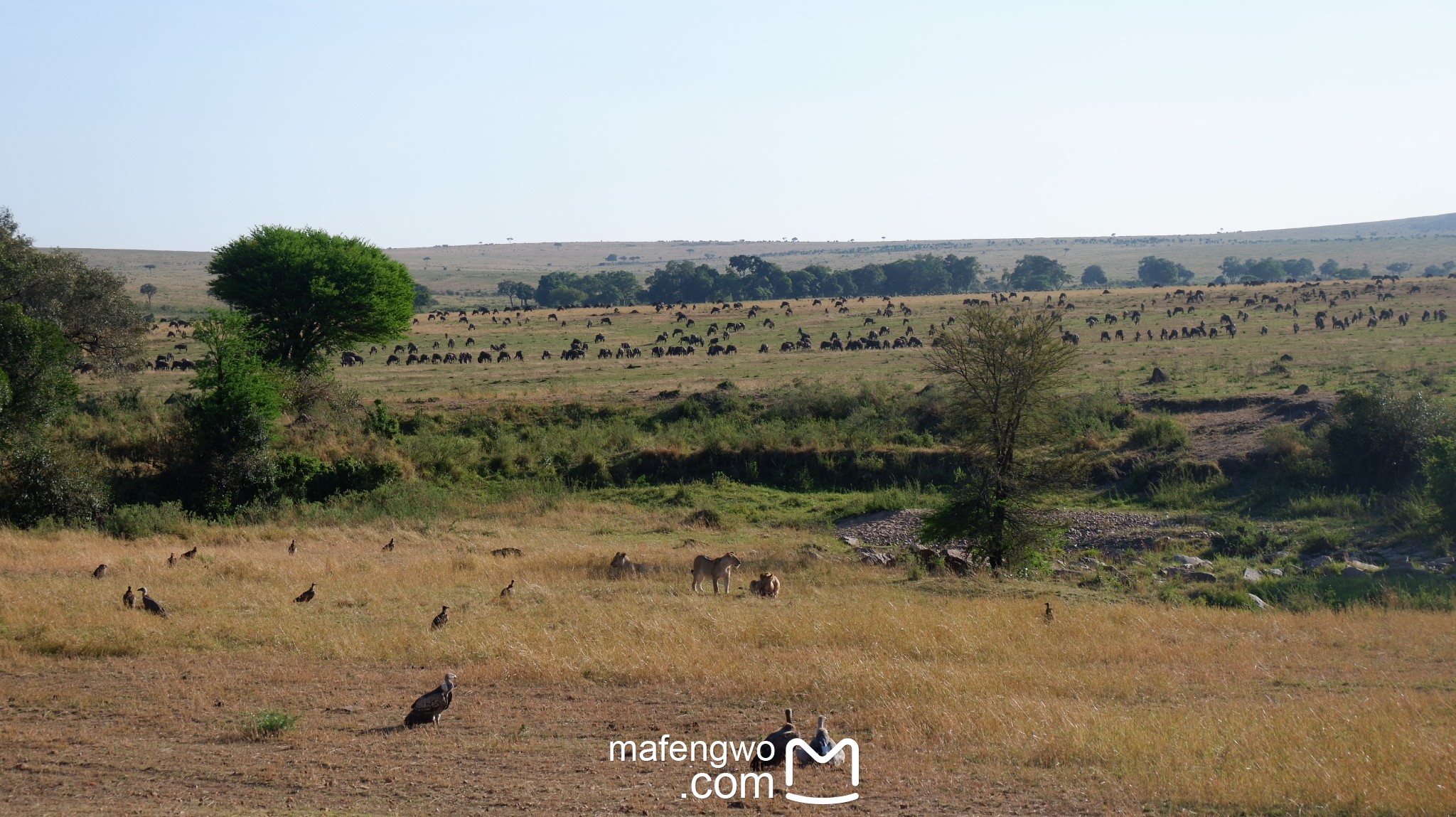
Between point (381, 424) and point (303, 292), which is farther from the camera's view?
point (303, 292)

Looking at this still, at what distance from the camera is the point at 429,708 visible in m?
10.2

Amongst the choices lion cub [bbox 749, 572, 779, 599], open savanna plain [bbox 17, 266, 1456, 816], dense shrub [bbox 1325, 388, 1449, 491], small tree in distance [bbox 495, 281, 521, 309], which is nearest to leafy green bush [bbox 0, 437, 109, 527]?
open savanna plain [bbox 17, 266, 1456, 816]

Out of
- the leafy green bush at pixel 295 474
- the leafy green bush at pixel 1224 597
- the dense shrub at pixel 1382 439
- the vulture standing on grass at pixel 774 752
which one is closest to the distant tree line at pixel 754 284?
the leafy green bush at pixel 295 474

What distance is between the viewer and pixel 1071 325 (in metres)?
64.4

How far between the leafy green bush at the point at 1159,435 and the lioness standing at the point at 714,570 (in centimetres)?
1906

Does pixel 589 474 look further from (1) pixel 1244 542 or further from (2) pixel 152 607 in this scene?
(2) pixel 152 607

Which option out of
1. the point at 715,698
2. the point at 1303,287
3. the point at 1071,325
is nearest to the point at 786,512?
the point at 715,698

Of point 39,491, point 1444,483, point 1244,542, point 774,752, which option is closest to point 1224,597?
point 1244,542

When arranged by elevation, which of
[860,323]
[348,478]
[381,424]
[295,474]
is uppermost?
[860,323]

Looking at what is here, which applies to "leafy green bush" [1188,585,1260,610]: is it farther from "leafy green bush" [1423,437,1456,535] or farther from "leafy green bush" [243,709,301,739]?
"leafy green bush" [243,709,301,739]

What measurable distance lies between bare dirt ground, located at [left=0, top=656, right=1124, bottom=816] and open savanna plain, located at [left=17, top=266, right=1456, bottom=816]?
37 millimetres

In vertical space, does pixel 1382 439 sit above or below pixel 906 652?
above

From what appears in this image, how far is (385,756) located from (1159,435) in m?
28.8

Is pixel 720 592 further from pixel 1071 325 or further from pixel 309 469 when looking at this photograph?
pixel 1071 325
